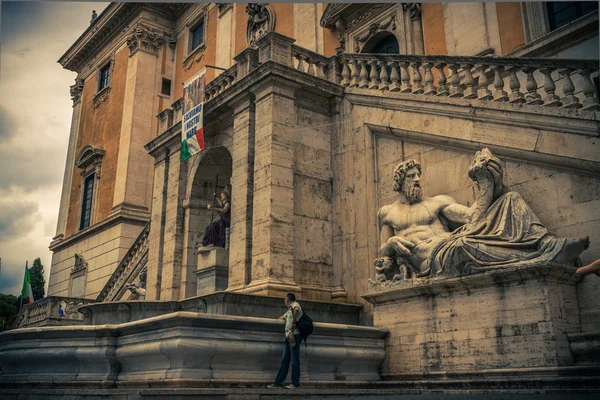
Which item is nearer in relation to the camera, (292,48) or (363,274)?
(363,274)

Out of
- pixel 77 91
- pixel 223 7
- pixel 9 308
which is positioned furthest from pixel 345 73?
pixel 9 308

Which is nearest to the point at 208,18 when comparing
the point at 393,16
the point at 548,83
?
the point at 393,16

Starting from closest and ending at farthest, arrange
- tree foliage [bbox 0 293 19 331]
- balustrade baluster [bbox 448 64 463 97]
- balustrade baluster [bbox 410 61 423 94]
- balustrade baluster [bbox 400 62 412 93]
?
balustrade baluster [bbox 448 64 463 97], balustrade baluster [bbox 410 61 423 94], balustrade baluster [bbox 400 62 412 93], tree foliage [bbox 0 293 19 331]

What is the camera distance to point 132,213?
2494cm

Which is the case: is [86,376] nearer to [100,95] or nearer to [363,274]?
[363,274]

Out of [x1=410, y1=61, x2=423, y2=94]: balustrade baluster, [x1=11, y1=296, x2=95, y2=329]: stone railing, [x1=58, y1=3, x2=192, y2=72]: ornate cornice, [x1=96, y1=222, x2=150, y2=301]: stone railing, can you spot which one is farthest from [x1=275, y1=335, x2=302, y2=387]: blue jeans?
[x1=58, y1=3, x2=192, y2=72]: ornate cornice

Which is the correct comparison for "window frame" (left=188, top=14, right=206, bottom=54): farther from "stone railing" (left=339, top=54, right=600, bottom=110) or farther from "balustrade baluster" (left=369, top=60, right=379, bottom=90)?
"balustrade baluster" (left=369, top=60, right=379, bottom=90)

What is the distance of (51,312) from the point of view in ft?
63.5

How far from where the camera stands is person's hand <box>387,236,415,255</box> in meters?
9.64

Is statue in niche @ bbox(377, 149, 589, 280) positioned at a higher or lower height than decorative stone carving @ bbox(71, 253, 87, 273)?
lower

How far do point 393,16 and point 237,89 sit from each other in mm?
6460

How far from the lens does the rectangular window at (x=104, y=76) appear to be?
30.2m

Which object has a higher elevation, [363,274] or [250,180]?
[250,180]

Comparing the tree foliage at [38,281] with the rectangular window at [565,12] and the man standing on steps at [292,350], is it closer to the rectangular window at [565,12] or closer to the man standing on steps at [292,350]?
the rectangular window at [565,12]
